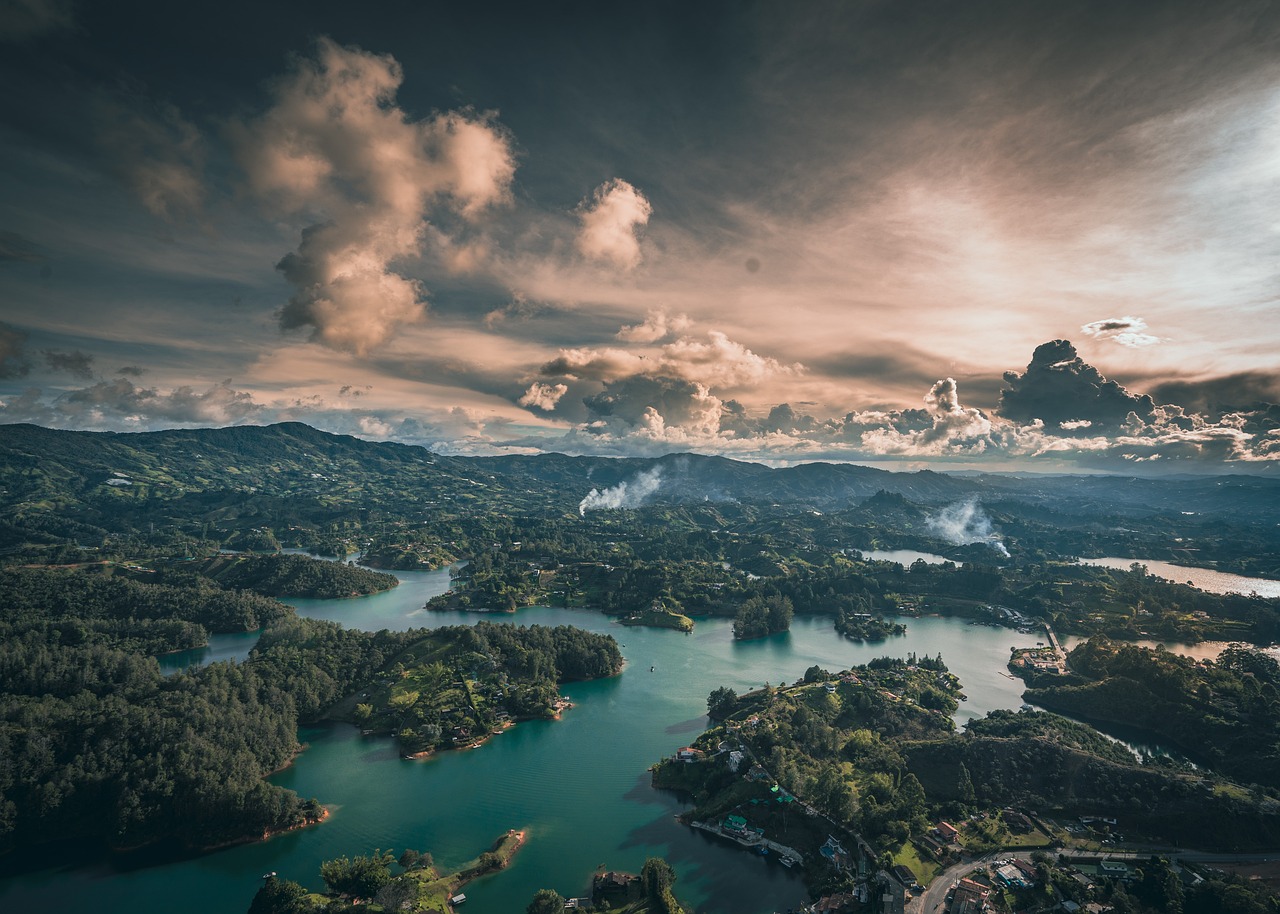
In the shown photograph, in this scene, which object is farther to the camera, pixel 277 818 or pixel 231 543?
pixel 231 543

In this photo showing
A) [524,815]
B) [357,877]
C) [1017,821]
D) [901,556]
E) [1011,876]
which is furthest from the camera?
[901,556]

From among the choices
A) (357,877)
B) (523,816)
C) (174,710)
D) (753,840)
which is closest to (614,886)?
(753,840)

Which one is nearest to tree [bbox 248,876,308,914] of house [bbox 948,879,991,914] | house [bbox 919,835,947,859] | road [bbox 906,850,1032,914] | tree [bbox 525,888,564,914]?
tree [bbox 525,888,564,914]

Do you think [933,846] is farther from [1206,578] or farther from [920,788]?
[1206,578]

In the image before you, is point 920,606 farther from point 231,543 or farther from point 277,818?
point 231,543

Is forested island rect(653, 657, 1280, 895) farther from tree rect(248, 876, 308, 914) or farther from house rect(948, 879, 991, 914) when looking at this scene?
tree rect(248, 876, 308, 914)

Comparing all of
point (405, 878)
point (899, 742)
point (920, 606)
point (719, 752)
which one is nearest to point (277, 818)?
point (405, 878)
